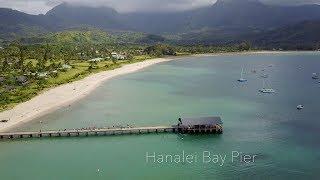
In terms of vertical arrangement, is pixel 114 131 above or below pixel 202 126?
below

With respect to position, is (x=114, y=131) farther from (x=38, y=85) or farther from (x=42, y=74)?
(x=42, y=74)

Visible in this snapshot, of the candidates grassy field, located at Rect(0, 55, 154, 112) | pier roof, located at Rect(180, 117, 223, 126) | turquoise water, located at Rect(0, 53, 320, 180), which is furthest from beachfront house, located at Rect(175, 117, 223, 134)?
grassy field, located at Rect(0, 55, 154, 112)

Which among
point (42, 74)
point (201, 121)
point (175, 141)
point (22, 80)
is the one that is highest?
point (42, 74)

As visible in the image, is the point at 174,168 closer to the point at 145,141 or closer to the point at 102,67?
the point at 145,141

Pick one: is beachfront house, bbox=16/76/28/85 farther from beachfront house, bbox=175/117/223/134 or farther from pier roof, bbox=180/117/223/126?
beachfront house, bbox=175/117/223/134

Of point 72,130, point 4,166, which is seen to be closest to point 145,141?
point 72,130

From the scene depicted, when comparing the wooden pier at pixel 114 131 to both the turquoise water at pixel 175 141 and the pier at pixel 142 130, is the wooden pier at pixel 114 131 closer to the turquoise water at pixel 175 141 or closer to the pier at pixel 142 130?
the pier at pixel 142 130

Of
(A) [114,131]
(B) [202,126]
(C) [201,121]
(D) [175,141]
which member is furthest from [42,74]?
(D) [175,141]

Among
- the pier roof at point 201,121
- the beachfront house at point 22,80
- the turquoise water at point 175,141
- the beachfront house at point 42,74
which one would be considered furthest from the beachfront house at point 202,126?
the beachfront house at point 42,74
